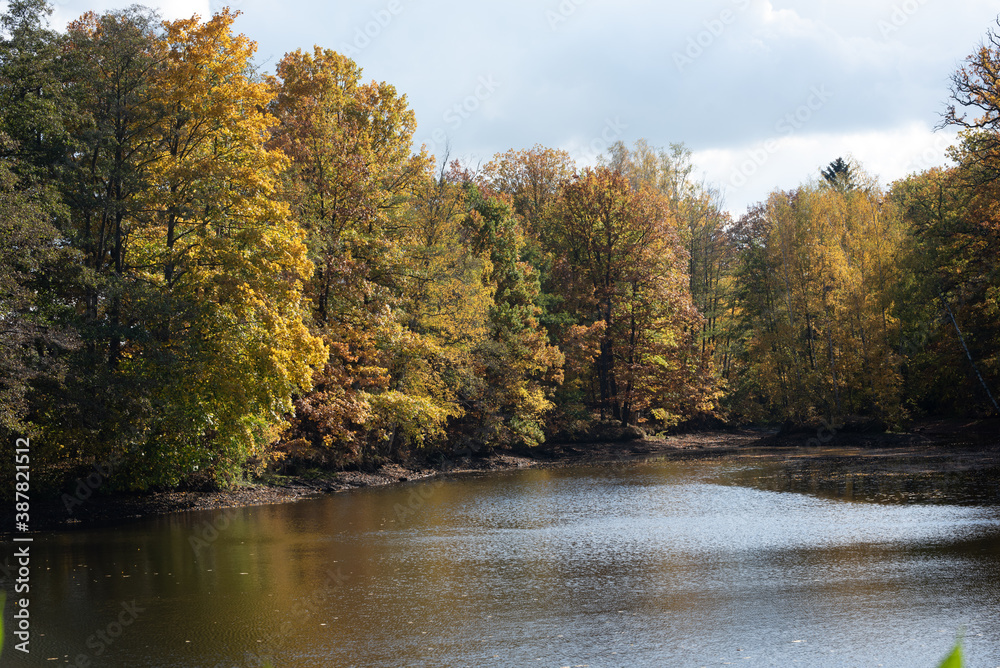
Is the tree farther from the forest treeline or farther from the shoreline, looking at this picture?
the shoreline

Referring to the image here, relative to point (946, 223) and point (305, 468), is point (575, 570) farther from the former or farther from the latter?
point (946, 223)

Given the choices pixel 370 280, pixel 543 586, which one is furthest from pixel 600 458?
pixel 543 586

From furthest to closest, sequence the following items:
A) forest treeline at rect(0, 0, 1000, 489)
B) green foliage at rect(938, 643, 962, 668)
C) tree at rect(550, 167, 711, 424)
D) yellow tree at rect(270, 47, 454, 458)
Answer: tree at rect(550, 167, 711, 424) < yellow tree at rect(270, 47, 454, 458) < forest treeline at rect(0, 0, 1000, 489) < green foliage at rect(938, 643, 962, 668)

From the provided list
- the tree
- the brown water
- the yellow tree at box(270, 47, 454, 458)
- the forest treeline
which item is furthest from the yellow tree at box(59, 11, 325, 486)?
the tree

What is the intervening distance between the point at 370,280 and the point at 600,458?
14.2m

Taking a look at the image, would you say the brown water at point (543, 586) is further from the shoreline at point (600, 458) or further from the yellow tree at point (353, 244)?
the yellow tree at point (353, 244)

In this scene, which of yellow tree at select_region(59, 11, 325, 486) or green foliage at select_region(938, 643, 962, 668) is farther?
yellow tree at select_region(59, 11, 325, 486)

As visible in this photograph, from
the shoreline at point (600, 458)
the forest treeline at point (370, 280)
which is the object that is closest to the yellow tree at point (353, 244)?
the forest treeline at point (370, 280)

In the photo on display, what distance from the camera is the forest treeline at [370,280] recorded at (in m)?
19.8

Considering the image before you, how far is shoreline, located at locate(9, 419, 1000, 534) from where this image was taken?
20922 millimetres

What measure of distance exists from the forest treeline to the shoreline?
92cm

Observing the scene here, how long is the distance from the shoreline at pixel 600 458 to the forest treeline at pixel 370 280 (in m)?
0.92

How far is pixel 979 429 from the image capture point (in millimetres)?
34000

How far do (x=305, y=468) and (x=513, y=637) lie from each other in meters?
20.7
